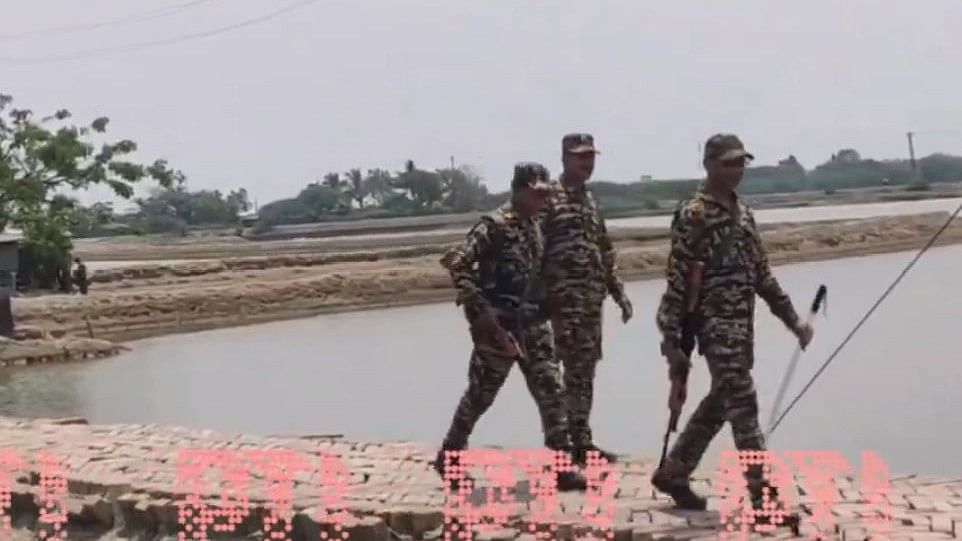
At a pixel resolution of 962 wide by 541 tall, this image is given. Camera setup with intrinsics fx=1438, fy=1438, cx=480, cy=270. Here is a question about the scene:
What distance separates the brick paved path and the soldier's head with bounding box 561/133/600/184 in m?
1.57

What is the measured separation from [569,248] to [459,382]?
1004cm

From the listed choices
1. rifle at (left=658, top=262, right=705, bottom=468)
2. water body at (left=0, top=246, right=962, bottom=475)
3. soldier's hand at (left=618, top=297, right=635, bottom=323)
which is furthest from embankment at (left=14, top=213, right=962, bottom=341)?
rifle at (left=658, top=262, right=705, bottom=468)

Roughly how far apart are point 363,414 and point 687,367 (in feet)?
29.3

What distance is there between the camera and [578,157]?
725 centimetres

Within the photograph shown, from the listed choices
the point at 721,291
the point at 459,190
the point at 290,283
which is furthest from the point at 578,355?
the point at 459,190

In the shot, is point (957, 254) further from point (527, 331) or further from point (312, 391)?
point (527, 331)

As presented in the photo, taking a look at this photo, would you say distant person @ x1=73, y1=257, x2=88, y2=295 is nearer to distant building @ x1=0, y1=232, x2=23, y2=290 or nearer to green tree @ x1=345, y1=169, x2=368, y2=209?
distant building @ x1=0, y1=232, x2=23, y2=290

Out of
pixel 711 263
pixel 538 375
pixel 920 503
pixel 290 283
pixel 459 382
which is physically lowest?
pixel 459 382

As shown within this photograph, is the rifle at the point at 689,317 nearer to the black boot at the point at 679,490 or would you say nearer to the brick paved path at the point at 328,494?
the black boot at the point at 679,490

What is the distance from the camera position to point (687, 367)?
5.99 m

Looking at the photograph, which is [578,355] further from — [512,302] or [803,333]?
[803,333]

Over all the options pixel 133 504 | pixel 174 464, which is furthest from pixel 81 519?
pixel 174 464

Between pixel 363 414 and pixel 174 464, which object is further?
pixel 363 414

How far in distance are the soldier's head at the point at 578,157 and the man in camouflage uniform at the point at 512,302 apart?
0.38m
